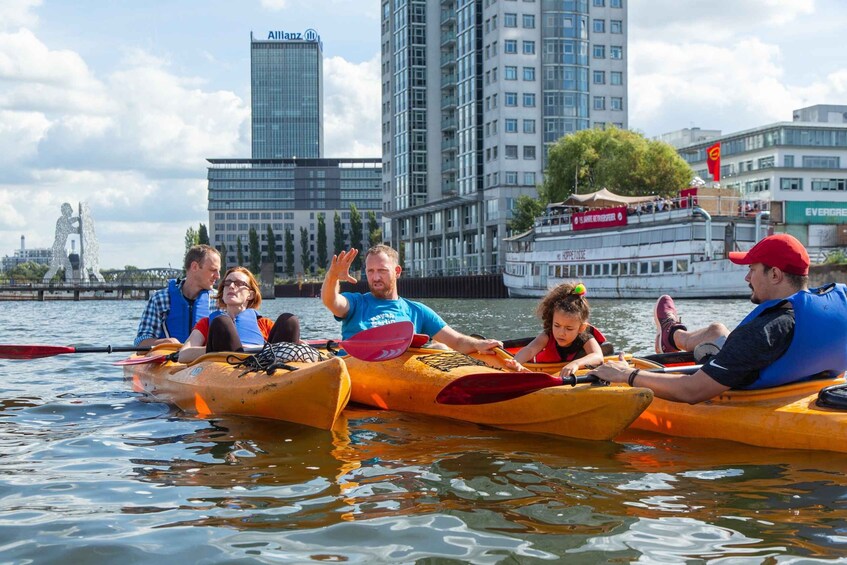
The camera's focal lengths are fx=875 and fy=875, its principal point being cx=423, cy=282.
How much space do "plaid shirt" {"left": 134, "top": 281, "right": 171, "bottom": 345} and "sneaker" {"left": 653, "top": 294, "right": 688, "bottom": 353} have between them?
629cm

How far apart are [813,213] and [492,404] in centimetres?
6056

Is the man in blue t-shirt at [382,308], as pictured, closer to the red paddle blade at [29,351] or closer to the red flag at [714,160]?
the red paddle blade at [29,351]

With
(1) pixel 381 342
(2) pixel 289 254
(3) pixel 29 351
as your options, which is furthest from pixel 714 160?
(2) pixel 289 254

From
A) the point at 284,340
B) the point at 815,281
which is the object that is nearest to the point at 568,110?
the point at 815,281

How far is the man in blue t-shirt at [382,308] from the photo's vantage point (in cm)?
922

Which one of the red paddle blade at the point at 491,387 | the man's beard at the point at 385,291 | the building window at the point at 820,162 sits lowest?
the red paddle blade at the point at 491,387

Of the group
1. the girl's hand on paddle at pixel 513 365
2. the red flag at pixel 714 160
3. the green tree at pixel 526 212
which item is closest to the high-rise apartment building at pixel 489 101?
the green tree at pixel 526 212

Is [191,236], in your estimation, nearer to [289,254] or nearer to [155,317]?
[289,254]

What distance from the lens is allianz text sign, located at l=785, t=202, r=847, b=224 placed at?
62094 mm

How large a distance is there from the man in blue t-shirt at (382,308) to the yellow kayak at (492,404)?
0.42 meters

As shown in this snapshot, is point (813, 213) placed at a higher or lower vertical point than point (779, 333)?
higher

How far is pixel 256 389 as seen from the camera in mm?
8539

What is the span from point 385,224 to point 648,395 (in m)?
101

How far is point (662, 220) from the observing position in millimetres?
53188
